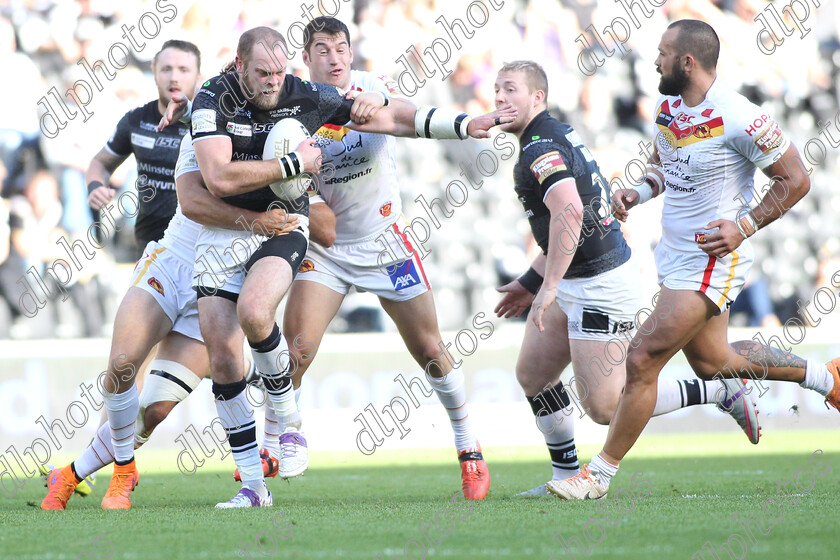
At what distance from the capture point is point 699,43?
17.7 feet

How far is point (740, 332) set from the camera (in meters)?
12.0

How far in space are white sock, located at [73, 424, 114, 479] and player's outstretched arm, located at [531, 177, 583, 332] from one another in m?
2.58

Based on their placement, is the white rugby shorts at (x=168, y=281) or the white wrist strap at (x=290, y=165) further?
the white rugby shorts at (x=168, y=281)

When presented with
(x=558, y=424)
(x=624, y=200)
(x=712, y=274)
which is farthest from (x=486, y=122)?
(x=558, y=424)

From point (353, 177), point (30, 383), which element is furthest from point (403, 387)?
point (353, 177)

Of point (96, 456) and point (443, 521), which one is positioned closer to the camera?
point (443, 521)

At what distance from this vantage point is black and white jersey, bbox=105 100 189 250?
22.6ft

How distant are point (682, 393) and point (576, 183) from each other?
4.84 ft

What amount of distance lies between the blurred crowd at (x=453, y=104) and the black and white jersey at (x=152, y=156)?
4943 mm

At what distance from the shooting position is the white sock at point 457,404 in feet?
20.8

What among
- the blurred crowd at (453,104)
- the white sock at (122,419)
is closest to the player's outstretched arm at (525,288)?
the white sock at (122,419)

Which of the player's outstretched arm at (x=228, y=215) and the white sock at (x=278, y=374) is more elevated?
the player's outstretched arm at (x=228, y=215)

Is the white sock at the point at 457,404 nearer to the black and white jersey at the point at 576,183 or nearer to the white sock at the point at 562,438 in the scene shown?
the white sock at the point at 562,438

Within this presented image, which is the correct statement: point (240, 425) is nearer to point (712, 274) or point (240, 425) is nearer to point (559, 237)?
point (559, 237)
